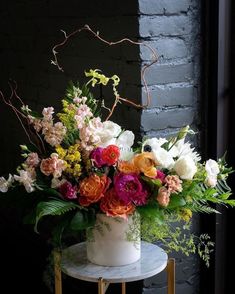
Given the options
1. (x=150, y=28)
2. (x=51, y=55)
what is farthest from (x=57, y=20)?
(x=150, y=28)

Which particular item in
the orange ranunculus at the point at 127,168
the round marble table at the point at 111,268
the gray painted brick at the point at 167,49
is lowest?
the round marble table at the point at 111,268

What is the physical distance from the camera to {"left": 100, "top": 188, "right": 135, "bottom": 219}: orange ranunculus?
1.51 meters

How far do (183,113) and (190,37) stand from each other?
0.24m

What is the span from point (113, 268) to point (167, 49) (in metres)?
0.70

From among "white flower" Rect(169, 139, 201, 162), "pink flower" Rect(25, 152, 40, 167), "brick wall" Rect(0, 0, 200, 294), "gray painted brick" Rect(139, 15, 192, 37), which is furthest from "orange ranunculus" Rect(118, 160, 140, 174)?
"gray painted brick" Rect(139, 15, 192, 37)

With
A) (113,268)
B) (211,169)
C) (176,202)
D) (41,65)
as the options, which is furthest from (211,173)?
(41,65)

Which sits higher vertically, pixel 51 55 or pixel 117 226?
pixel 51 55

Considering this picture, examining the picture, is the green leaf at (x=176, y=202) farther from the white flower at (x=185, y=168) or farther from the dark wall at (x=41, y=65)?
the dark wall at (x=41, y=65)

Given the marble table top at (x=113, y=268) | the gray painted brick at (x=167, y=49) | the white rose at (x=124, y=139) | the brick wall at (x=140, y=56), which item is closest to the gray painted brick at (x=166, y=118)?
the brick wall at (x=140, y=56)

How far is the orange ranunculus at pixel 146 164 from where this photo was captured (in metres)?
1.50

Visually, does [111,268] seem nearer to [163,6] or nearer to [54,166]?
[54,166]

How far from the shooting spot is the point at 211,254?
2.08m

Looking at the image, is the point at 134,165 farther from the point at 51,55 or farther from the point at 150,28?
the point at 51,55

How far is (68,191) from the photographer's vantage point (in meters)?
1.50
